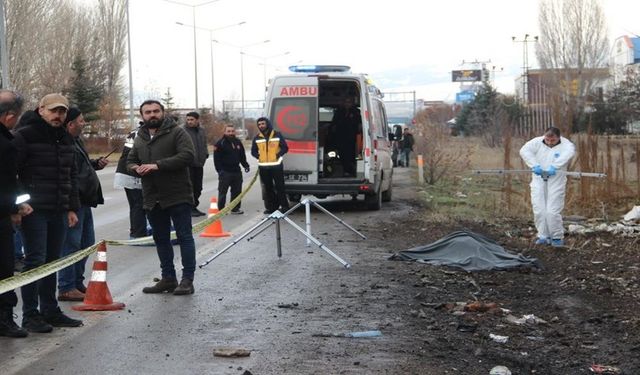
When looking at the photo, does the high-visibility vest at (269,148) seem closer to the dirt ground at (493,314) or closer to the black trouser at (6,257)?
the dirt ground at (493,314)

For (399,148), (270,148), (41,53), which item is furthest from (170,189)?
(41,53)

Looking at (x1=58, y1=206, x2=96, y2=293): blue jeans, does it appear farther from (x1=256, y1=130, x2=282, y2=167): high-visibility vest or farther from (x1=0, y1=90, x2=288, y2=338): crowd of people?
(x1=256, y1=130, x2=282, y2=167): high-visibility vest

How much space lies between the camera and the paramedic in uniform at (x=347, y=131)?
18.5m

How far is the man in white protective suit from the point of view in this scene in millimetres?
12664

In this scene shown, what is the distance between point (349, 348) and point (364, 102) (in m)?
11.2

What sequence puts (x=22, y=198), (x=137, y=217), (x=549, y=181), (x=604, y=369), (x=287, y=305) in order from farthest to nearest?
1. (x=549, y=181)
2. (x=137, y=217)
3. (x=287, y=305)
4. (x=22, y=198)
5. (x=604, y=369)

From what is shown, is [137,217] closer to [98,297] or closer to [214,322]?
[98,297]

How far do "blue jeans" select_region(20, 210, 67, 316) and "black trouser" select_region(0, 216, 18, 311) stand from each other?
0.61ft

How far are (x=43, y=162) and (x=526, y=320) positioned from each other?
13.6 ft

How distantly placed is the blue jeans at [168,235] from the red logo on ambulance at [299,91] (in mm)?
8643

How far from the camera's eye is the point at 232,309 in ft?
26.2

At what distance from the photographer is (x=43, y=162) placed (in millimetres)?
7168

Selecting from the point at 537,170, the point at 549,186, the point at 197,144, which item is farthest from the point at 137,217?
the point at 549,186

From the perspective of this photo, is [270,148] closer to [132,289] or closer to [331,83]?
[331,83]
